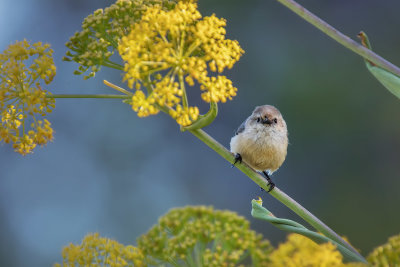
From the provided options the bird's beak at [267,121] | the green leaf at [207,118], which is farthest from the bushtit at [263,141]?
the green leaf at [207,118]

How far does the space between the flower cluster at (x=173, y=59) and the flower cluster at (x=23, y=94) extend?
1.23 ft

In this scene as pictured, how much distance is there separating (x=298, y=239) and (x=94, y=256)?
0.69 metres

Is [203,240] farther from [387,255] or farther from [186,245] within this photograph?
[387,255]

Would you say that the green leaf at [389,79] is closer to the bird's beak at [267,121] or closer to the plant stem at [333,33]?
the plant stem at [333,33]

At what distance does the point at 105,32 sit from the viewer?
7.09 ft

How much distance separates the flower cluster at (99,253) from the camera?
1859 mm

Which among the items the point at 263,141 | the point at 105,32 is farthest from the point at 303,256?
A: the point at 263,141

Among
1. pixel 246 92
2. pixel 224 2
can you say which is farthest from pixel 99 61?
pixel 224 2

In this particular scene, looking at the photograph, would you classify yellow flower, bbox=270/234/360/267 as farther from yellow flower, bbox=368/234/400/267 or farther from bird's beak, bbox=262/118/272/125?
bird's beak, bbox=262/118/272/125

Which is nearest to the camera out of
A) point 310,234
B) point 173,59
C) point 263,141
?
point 310,234

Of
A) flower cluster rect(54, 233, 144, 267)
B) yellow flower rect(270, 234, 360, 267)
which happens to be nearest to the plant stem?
yellow flower rect(270, 234, 360, 267)

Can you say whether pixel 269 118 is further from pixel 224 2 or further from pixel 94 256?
pixel 224 2

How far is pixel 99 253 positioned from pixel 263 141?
2111 millimetres

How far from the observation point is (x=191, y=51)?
6.49 ft
